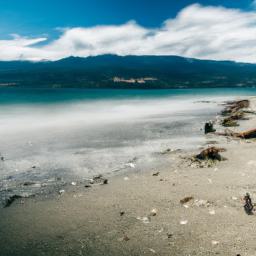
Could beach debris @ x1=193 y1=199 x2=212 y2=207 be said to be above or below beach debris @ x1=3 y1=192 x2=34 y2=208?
above

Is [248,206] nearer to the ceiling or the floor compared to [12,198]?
nearer to the ceiling

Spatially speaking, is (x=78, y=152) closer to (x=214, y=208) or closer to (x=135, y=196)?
(x=135, y=196)

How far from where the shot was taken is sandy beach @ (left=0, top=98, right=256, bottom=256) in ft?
31.7

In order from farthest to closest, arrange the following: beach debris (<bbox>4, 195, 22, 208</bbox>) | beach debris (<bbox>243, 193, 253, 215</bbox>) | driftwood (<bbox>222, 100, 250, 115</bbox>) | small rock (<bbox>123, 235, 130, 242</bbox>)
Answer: driftwood (<bbox>222, 100, 250, 115</bbox>)
beach debris (<bbox>4, 195, 22, 208</bbox>)
beach debris (<bbox>243, 193, 253, 215</bbox>)
small rock (<bbox>123, 235, 130, 242</bbox>)

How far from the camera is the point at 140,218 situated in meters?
11.5

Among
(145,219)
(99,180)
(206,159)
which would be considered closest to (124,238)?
(145,219)

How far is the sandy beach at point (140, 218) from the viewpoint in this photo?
9664 mm

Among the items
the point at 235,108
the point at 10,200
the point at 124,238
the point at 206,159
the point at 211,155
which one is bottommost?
the point at 235,108

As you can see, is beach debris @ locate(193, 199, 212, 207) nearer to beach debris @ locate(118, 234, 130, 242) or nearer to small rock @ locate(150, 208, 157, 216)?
small rock @ locate(150, 208, 157, 216)

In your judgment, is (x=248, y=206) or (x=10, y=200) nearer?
(x=248, y=206)

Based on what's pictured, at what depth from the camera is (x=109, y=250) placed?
9586mm

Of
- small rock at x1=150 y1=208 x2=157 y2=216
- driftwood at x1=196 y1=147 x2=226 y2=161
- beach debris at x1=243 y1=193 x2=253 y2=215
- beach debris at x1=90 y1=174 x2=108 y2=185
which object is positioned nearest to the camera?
beach debris at x1=243 y1=193 x2=253 y2=215

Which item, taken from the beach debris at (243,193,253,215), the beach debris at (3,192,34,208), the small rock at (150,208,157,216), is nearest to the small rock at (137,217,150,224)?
the small rock at (150,208,157,216)

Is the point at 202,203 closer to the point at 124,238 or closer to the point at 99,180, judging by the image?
the point at 124,238
